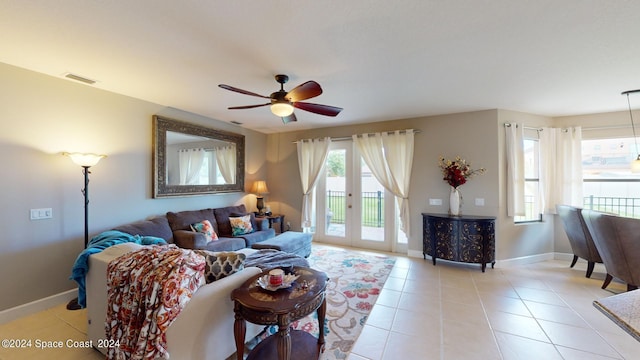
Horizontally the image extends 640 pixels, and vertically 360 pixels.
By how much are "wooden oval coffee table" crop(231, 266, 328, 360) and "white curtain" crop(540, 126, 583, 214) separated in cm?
472

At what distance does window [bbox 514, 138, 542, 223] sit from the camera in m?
4.32

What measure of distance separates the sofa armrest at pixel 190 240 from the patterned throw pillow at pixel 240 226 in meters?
0.72

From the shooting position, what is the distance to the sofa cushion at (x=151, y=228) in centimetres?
315

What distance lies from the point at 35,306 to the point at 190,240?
1.60 metres

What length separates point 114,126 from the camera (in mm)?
3320

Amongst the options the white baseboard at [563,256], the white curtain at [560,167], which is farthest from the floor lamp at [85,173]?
the white baseboard at [563,256]

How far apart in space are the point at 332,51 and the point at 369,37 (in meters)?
0.37

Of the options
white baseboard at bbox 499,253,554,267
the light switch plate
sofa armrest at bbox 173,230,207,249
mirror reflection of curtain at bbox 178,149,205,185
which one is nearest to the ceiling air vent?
mirror reflection of curtain at bbox 178,149,205,185

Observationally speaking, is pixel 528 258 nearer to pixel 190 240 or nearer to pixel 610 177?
pixel 610 177

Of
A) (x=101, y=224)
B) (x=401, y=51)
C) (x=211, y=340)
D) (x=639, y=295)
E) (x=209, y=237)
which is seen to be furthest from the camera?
(x=209, y=237)

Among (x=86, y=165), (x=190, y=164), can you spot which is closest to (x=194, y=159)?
(x=190, y=164)

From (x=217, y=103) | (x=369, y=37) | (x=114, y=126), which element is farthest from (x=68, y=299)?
(x=369, y=37)

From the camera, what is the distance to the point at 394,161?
4.66 m

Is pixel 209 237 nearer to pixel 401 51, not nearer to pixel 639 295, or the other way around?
pixel 401 51
